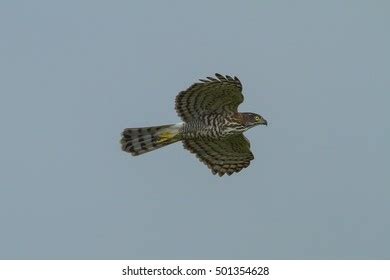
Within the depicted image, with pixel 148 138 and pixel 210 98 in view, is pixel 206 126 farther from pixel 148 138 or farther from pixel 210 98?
pixel 148 138

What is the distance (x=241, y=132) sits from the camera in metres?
35.8

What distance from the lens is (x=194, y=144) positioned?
36406 millimetres

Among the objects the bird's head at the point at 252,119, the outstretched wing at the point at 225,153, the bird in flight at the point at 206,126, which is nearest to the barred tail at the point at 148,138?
the bird in flight at the point at 206,126

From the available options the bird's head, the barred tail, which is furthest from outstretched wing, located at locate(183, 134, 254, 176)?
the bird's head

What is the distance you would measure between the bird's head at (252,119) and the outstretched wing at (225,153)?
85 centimetres

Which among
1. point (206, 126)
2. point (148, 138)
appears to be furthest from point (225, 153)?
point (148, 138)

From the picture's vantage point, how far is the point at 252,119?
117 ft

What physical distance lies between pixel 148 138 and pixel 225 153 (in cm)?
149
